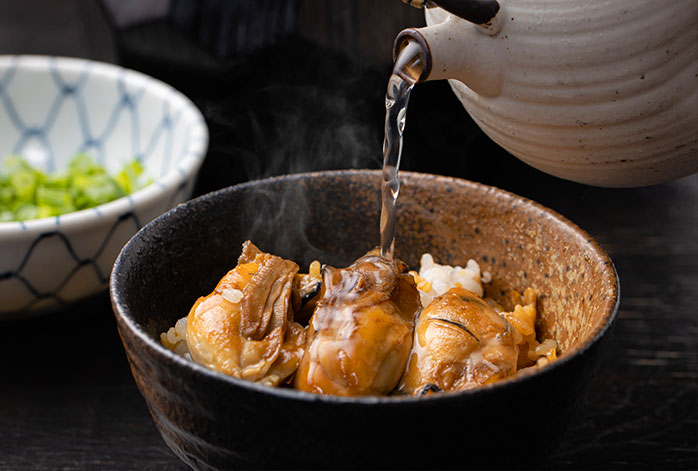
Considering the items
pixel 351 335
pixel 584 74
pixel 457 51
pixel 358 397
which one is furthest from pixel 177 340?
pixel 584 74

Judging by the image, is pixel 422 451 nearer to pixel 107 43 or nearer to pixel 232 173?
pixel 232 173

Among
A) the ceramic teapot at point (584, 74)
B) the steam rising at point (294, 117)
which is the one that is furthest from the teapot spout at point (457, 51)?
the steam rising at point (294, 117)

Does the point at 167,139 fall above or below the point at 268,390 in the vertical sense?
below

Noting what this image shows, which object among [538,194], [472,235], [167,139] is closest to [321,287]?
[472,235]

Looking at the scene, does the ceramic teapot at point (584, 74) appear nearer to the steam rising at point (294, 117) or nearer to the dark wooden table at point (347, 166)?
the dark wooden table at point (347, 166)

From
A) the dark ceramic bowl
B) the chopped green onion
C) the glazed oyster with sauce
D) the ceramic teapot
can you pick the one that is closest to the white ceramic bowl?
the chopped green onion

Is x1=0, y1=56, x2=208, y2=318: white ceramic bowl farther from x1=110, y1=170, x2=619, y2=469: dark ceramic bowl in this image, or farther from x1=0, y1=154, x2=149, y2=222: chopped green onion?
x1=110, y1=170, x2=619, y2=469: dark ceramic bowl
